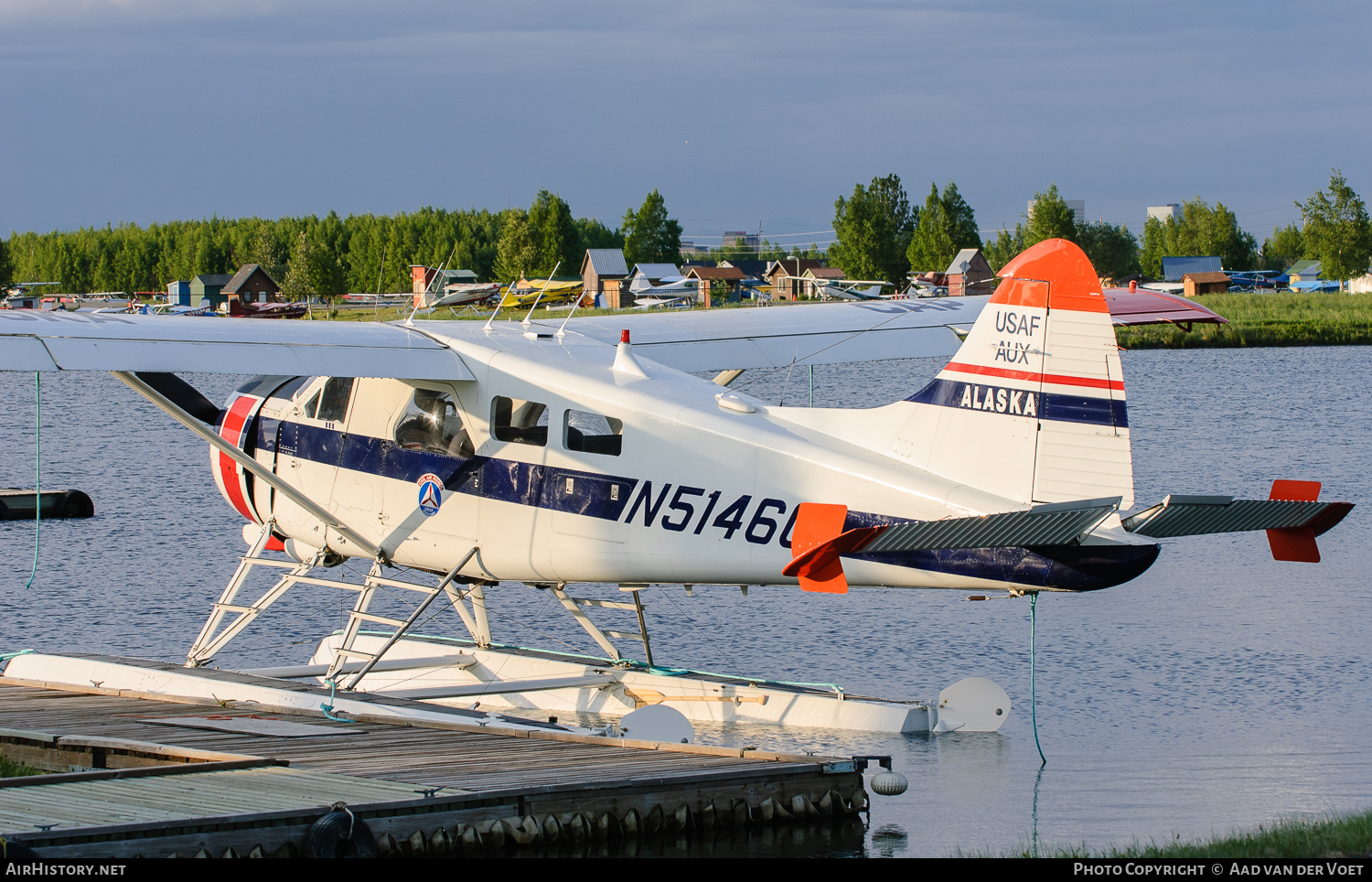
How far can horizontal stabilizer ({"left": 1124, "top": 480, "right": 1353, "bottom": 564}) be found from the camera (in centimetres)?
659

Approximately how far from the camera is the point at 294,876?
18.0ft

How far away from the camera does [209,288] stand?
9575cm

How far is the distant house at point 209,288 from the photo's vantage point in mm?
95375

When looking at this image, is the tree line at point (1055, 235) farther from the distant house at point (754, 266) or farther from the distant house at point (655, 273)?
the distant house at point (754, 266)

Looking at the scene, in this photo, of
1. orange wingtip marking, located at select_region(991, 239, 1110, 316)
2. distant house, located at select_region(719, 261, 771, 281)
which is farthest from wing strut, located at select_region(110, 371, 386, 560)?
distant house, located at select_region(719, 261, 771, 281)

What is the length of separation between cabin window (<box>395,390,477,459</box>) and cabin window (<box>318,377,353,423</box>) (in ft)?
1.49

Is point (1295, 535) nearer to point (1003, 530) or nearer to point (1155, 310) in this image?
point (1003, 530)

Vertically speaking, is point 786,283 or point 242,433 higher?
point 786,283

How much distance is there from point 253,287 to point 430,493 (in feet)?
283

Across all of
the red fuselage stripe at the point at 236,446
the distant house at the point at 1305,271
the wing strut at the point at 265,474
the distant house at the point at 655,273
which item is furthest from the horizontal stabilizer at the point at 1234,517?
the distant house at the point at 1305,271

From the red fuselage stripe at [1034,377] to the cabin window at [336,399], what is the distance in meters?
3.73

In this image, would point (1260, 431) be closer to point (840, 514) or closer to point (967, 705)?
point (967, 705)

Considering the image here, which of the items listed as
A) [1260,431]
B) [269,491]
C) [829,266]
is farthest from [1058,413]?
[829,266]

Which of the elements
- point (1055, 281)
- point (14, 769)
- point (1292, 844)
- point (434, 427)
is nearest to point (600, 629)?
point (434, 427)
